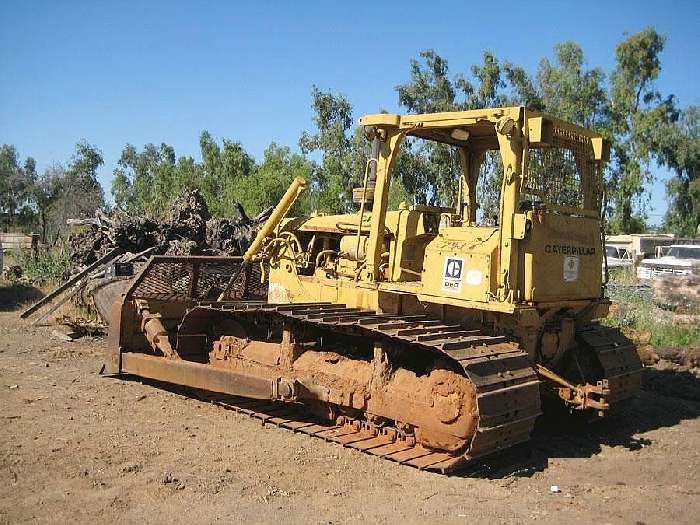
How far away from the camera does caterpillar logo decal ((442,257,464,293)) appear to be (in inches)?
226

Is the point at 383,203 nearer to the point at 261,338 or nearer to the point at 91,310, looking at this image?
the point at 261,338

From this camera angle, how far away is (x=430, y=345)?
16.9 feet

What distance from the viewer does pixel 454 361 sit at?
5.52 meters

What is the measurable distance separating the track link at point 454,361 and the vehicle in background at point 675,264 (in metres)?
14.2

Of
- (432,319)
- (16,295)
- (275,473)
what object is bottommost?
(275,473)

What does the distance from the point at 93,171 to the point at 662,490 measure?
51.2 metres

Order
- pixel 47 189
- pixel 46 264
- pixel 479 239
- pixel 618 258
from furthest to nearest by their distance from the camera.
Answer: pixel 47 189 < pixel 618 258 < pixel 46 264 < pixel 479 239

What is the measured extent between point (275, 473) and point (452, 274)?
2160 millimetres

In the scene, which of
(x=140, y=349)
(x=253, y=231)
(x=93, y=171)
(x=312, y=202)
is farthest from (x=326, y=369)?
(x=93, y=171)

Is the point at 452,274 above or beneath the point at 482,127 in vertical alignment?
beneath

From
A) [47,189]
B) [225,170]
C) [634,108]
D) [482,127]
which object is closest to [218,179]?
[225,170]

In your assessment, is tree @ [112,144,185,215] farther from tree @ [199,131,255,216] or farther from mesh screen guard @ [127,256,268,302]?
mesh screen guard @ [127,256,268,302]

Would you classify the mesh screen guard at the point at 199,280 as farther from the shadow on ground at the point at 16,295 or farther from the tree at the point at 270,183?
the tree at the point at 270,183

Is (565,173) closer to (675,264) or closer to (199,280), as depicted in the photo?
(199,280)
